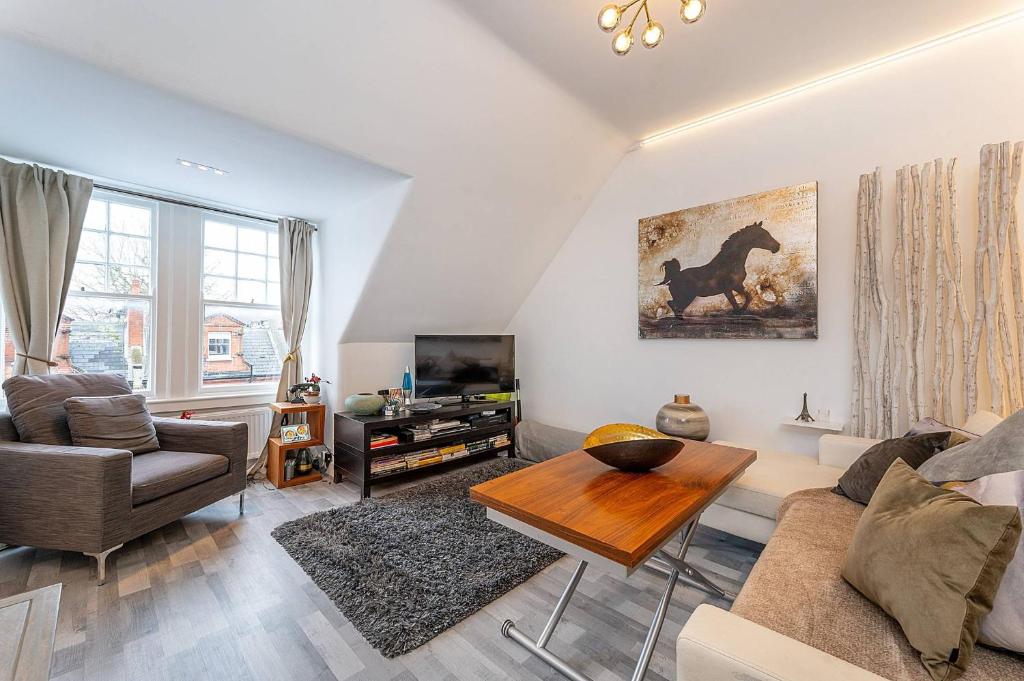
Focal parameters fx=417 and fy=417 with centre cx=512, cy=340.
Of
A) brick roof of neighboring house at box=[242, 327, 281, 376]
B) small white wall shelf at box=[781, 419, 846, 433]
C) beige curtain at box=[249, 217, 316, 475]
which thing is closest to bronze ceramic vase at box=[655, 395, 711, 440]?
small white wall shelf at box=[781, 419, 846, 433]

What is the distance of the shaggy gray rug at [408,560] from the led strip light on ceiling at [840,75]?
127 inches

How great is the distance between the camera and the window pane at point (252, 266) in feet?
12.4

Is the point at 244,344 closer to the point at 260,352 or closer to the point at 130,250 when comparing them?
the point at 260,352

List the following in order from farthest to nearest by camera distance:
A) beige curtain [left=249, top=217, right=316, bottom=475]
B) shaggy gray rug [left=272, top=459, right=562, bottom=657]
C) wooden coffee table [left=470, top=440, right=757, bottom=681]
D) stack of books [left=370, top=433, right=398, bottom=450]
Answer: beige curtain [left=249, top=217, right=316, bottom=475], stack of books [left=370, top=433, right=398, bottom=450], shaggy gray rug [left=272, top=459, right=562, bottom=657], wooden coffee table [left=470, top=440, right=757, bottom=681]

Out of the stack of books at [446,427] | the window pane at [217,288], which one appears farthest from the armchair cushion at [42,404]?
the stack of books at [446,427]

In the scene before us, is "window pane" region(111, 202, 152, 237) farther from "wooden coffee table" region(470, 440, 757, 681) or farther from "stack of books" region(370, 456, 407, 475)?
"wooden coffee table" region(470, 440, 757, 681)

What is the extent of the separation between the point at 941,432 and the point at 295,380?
4289mm

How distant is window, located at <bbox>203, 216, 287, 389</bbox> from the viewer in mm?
3604

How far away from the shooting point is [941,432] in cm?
173

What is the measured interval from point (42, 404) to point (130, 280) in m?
1.25

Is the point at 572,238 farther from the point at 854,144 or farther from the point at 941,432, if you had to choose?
the point at 941,432

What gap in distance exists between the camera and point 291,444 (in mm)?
3402

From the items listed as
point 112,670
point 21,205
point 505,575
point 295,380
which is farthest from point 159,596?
point 21,205

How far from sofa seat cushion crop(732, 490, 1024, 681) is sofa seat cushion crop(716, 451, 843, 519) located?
0.39 m
